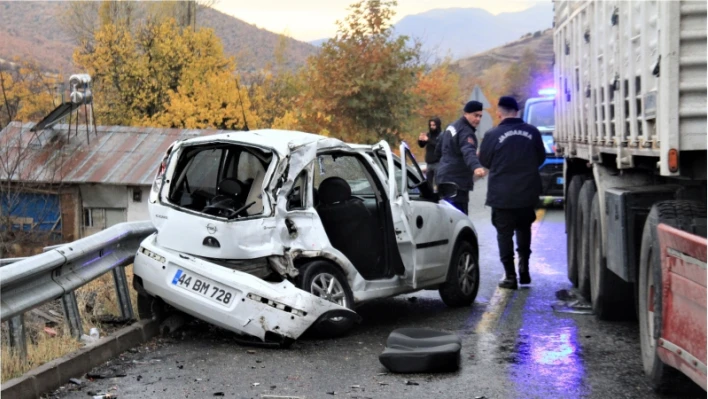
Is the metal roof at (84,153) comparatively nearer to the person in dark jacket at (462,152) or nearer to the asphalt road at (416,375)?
the person in dark jacket at (462,152)

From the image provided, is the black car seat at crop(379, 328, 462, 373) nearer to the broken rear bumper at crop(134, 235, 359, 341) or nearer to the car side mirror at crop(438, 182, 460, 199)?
the broken rear bumper at crop(134, 235, 359, 341)

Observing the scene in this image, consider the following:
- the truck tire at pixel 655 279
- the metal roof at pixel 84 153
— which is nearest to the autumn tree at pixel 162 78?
the metal roof at pixel 84 153

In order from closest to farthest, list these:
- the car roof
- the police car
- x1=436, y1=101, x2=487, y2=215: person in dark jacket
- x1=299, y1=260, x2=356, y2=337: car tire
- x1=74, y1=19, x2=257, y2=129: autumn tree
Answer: x1=299, y1=260, x2=356, y2=337: car tire < the car roof < x1=436, y1=101, x2=487, y2=215: person in dark jacket < the police car < x1=74, y1=19, x2=257, y2=129: autumn tree

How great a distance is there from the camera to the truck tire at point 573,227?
10414mm

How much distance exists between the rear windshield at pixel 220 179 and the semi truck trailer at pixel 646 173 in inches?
108

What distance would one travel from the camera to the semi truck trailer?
5.11m

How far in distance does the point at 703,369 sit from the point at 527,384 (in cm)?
161

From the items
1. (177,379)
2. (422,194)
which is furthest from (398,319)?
(177,379)

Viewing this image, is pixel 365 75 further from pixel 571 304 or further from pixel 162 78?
pixel 162 78

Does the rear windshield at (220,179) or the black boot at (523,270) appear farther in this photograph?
the black boot at (523,270)

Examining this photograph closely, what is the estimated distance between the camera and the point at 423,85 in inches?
1764

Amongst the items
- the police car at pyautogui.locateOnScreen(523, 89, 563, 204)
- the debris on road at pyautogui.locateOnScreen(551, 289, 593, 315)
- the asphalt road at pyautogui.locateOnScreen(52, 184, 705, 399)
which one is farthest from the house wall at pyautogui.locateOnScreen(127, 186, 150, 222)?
the asphalt road at pyautogui.locateOnScreen(52, 184, 705, 399)

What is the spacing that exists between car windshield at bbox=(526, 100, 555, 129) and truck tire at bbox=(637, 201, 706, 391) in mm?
15327

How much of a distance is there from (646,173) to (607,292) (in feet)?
4.63
